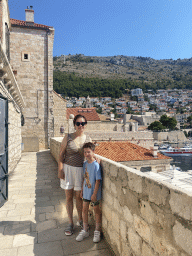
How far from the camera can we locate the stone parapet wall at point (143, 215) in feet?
4.40

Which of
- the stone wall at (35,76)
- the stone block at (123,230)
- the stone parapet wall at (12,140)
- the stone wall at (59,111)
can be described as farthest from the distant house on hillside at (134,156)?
the stone block at (123,230)

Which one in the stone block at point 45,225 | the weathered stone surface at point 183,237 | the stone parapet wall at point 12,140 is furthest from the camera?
the stone parapet wall at point 12,140

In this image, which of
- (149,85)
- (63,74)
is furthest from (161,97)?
(63,74)

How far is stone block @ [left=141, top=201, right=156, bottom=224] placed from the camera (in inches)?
64.5

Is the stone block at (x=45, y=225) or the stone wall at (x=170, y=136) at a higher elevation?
the stone block at (x=45, y=225)

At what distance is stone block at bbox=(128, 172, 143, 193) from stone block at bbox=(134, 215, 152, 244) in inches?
10.4

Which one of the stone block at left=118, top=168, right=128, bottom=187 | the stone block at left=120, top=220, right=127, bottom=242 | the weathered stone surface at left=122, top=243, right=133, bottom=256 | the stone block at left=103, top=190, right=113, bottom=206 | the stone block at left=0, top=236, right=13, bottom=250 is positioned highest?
the stone block at left=118, top=168, right=128, bottom=187

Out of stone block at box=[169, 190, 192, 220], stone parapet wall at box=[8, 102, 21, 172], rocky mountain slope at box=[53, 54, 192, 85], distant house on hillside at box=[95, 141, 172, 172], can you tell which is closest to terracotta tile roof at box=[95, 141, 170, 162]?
distant house on hillside at box=[95, 141, 172, 172]

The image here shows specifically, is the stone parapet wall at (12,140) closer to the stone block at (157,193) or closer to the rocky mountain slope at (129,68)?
the stone block at (157,193)

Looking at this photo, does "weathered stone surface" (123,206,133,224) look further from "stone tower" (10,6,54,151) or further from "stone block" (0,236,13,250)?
"stone tower" (10,6,54,151)

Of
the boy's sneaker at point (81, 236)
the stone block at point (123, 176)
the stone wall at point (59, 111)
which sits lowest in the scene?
the boy's sneaker at point (81, 236)

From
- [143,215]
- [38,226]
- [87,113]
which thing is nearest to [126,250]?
[143,215]

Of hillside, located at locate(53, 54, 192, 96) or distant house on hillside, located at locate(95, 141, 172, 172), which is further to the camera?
hillside, located at locate(53, 54, 192, 96)

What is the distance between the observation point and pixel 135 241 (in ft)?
6.24
